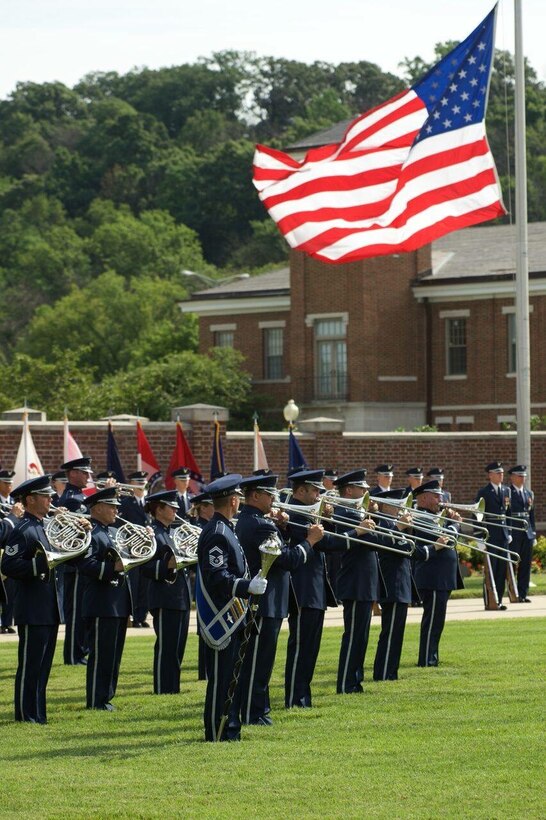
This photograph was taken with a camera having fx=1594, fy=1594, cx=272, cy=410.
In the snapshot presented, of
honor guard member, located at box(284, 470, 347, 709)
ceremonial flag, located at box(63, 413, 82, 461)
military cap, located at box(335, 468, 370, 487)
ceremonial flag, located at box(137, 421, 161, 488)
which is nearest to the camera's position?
honor guard member, located at box(284, 470, 347, 709)

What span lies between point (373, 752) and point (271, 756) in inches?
28.8

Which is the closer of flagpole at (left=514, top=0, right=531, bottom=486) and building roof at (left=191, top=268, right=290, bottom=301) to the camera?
flagpole at (left=514, top=0, right=531, bottom=486)

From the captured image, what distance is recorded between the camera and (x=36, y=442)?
89.3 feet

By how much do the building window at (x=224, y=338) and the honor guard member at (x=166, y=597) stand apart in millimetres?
35941

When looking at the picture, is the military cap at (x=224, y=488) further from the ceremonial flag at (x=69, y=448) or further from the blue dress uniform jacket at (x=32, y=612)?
the ceremonial flag at (x=69, y=448)

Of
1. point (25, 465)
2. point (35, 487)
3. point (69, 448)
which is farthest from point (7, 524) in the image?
point (69, 448)

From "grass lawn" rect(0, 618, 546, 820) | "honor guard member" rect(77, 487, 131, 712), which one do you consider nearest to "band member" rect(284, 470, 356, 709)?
"grass lawn" rect(0, 618, 546, 820)

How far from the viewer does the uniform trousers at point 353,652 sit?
46.2 ft

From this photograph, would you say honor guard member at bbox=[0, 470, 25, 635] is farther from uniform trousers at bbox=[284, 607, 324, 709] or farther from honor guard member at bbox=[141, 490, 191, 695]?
uniform trousers at bbox=[284, 607, 324, 709]

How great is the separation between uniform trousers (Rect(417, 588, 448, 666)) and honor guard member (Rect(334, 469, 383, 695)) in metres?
1.52

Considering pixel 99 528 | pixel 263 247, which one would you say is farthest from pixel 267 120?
pixel 99 528

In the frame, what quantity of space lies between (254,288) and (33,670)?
37615 millimetres

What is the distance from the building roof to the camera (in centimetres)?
4872

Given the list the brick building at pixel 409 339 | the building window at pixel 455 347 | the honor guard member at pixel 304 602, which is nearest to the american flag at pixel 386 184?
the honor guard member at pixel 304 602
